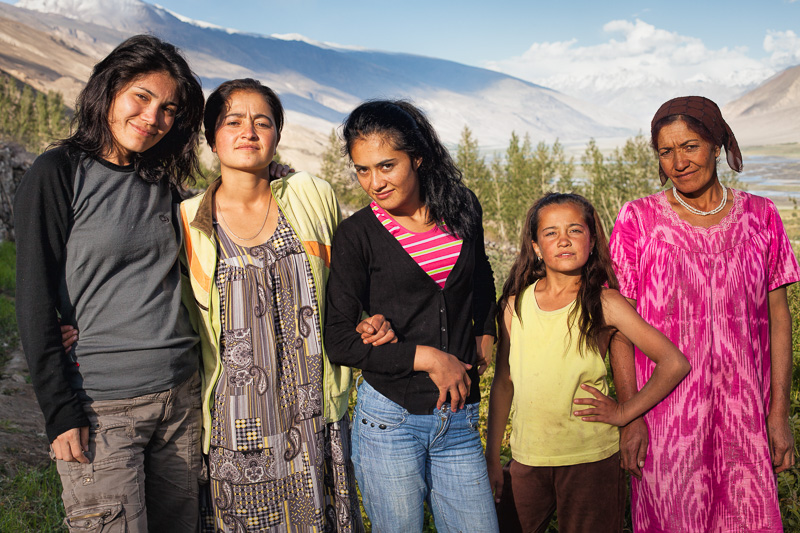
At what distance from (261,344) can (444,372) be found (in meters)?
0.72

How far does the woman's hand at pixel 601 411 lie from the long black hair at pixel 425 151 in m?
0.78

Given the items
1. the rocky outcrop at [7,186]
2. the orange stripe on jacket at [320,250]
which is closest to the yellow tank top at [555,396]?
the orange stripe on jacket at [320,250]

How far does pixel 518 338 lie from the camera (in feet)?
8.32

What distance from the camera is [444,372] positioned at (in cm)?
226

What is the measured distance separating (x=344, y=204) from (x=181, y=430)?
42812mm

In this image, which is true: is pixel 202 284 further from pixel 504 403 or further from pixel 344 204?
pixel 344 204

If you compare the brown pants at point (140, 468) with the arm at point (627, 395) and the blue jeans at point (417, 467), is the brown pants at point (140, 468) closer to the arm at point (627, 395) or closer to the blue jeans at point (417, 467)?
the blue jeans at point (417, 467)

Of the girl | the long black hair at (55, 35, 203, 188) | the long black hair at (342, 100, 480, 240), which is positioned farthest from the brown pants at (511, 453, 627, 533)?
the long black hair at (55, 35, 203, 188)

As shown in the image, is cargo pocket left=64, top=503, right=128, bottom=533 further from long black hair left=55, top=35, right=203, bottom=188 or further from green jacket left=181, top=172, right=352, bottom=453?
long black hair left=55, top=35, right=203, bottom=188

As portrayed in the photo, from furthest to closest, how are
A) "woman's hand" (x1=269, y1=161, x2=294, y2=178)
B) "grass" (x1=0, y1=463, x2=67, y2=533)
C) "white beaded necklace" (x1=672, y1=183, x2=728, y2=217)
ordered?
"grass" (x1=0, y1=463, x2=67, y2=533) < "woman's hand" (x1=269, y1=161, x2=294, y2=178) < "white beaded necklace" (x1=672, y1=183, x2=728, y2=217)

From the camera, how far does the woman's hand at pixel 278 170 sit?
9.35ft

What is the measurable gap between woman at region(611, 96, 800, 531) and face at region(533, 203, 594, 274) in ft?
0.70

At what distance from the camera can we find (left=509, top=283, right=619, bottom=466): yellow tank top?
2.39 metres

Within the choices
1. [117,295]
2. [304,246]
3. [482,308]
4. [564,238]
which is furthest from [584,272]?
Answer: [117,295]
